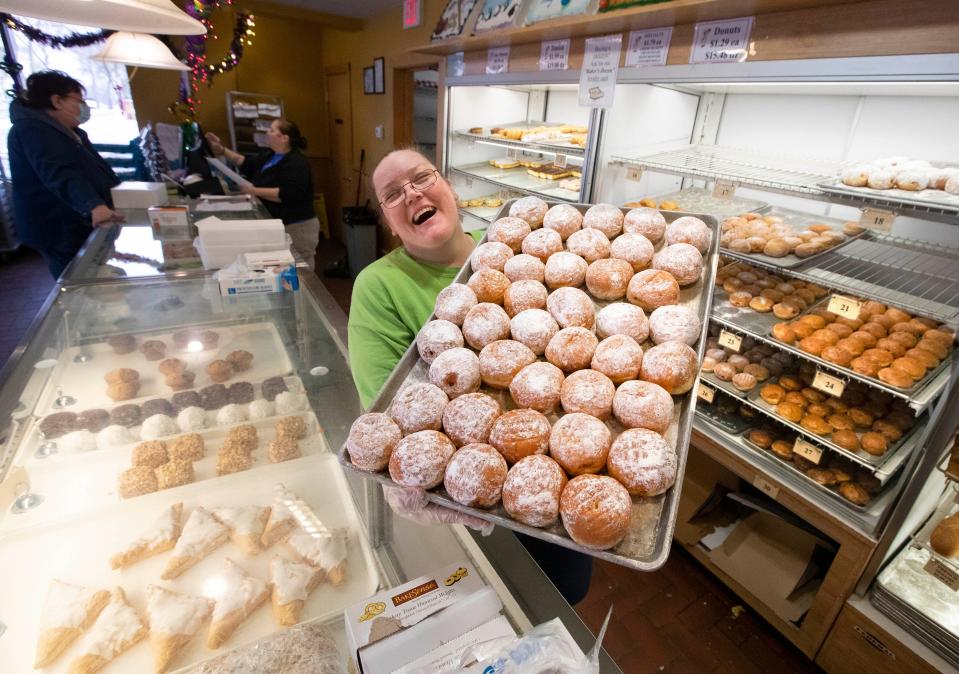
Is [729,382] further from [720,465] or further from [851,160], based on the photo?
[851,160]

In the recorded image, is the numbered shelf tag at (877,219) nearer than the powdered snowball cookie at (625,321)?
No

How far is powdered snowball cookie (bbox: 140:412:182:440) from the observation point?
170 centimetres

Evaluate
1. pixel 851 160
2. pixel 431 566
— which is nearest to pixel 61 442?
pixel 431 566

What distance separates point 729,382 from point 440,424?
1965mm

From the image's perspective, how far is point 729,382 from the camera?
7.95ft

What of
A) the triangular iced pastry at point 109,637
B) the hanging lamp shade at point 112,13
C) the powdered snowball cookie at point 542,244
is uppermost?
the hanging lamp shade at point 112,13

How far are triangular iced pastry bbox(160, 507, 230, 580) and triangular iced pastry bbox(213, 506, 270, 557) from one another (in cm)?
2

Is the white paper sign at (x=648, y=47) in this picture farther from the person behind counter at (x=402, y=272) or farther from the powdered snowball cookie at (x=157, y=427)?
the powdered snowball cookie at (x=157, y=427)

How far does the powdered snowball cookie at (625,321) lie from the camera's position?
3.65 ft

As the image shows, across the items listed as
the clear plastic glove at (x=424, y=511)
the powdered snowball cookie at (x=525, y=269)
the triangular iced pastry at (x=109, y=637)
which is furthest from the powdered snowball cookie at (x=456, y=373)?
the triangular iced pastry at (x=109, y=637)

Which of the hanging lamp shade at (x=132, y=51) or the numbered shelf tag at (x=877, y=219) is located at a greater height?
the hanging lamp shade at (x=132, y=51)

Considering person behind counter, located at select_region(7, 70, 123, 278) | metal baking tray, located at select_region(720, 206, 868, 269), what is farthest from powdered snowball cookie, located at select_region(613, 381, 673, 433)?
person behind counter, located at select_region(7, 70, 123, 278)

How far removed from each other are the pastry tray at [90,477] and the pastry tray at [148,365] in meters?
0.30

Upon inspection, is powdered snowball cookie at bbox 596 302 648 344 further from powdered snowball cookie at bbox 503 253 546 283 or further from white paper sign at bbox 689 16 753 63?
white paper sign at bbox 689 16 753 63
